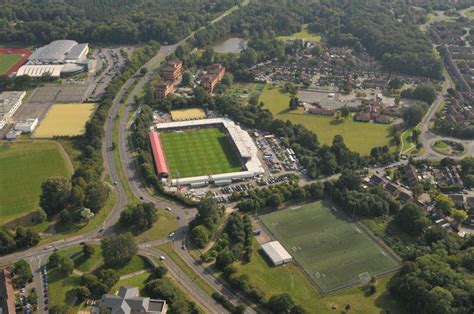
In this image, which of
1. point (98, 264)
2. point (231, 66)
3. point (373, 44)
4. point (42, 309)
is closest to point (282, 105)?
point (231, 66)

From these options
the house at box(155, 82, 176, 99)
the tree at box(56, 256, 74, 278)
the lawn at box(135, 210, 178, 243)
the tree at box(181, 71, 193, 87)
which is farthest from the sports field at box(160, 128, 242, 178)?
the tree at box(56, 256, 74, 278)

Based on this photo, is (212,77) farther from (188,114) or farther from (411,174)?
(411,174)

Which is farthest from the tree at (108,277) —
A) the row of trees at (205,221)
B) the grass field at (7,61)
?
the grass field at (7,61)

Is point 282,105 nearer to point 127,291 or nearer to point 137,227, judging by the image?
point 137,227

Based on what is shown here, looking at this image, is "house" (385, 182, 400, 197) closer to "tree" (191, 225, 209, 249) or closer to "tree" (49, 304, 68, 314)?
"tree" (191, 225, 209, 249)

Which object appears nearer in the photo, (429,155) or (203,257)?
(203,257)
